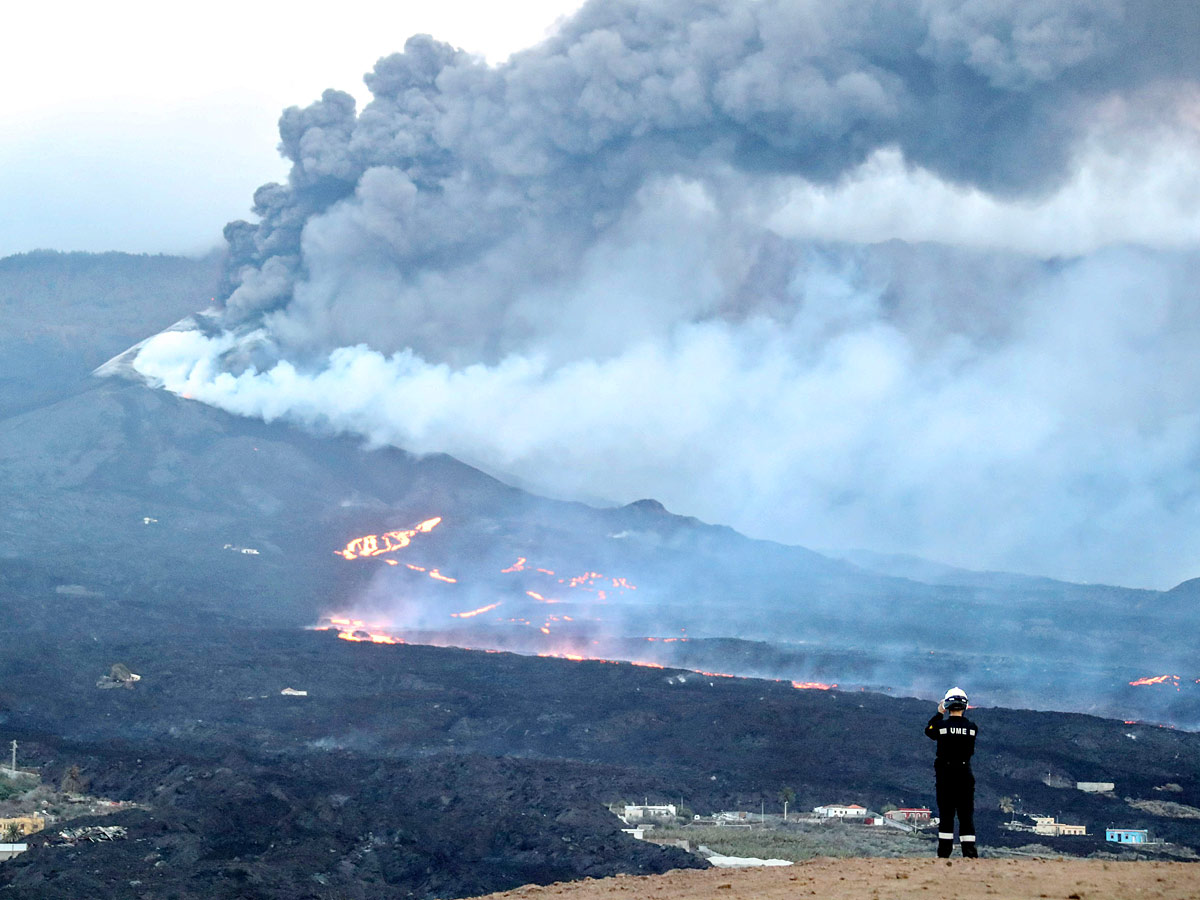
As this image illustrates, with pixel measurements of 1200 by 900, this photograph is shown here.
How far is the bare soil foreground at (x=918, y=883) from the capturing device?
14.9 meters

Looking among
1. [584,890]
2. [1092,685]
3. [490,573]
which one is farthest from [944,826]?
[490,573]

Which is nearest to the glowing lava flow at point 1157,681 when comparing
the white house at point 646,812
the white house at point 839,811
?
the white house at point 839,811

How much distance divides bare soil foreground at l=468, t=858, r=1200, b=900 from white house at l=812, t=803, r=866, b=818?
3666 cm

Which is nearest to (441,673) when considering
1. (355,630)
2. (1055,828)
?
(355,630)

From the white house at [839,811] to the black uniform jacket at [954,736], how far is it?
127 feet

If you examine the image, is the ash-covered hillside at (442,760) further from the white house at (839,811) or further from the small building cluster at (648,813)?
the white house at (839,811)

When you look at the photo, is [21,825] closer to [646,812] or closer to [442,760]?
[442,760]

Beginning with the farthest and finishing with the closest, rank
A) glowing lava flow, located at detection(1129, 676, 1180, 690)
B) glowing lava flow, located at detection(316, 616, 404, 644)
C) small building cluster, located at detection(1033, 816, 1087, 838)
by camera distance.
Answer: glowing lava flow, located at detection(1129, 676, 1180, 690) → glowing lava flow, located at detection(316, 616, 404, 644) → small building cluster, located at detection(1033, 816, 1087, 838)

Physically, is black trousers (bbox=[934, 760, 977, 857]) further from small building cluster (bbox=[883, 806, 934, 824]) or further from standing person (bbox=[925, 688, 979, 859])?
small building cluster (bbox=[883, 806, 934, 824])

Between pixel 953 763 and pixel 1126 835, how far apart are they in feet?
130

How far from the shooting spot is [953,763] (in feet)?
58.5

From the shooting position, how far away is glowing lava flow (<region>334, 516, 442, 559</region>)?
125375mm

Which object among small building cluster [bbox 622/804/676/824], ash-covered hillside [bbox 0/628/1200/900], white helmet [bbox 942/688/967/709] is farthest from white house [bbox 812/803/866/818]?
white helmet [bbox 942/688/967/709]

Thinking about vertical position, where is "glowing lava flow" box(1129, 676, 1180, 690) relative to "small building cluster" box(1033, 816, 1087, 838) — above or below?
above
